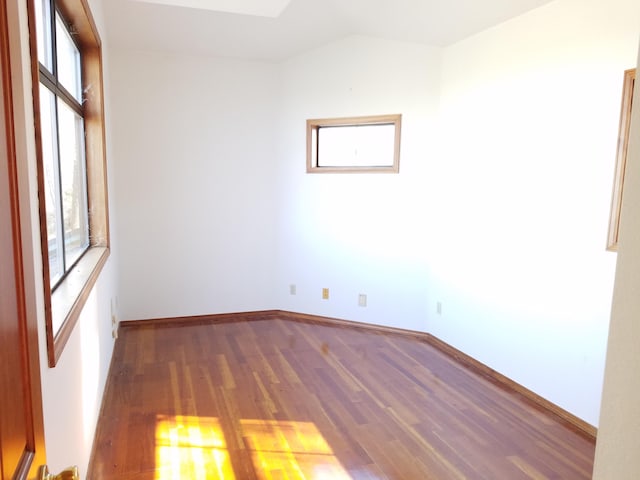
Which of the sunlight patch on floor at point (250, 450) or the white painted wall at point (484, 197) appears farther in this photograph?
the white painted wall at point (484, 197)

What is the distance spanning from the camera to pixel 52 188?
6.75 ft

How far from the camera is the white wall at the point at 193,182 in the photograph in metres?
4.12

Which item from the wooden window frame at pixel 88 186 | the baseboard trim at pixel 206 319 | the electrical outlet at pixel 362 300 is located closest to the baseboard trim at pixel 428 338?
the baseboard trim at pixel 206 319

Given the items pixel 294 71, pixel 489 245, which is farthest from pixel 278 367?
pixel 294 71

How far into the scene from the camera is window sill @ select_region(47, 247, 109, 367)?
1391mm

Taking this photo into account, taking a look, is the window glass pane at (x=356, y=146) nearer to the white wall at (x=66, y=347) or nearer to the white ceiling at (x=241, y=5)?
the white ceiling at (x=241, y=5)

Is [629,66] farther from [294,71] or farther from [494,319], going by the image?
[294,71]

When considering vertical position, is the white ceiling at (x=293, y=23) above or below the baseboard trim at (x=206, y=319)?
above

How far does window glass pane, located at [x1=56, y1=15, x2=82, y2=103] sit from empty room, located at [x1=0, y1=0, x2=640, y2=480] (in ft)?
0.11

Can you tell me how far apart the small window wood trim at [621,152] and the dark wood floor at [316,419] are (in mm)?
1183

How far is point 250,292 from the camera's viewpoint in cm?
468

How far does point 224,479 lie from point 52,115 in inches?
73.8

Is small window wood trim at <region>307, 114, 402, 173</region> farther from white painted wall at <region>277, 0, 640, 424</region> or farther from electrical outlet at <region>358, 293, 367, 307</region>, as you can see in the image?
electrical outlet at <region>358, 293, 367, 307</region>

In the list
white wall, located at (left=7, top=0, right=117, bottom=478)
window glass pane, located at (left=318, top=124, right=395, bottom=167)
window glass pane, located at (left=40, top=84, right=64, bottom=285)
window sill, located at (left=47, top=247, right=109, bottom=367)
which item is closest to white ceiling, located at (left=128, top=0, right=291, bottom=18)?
white wall, located at (left=7, top=0, right=117, bottom=478)
